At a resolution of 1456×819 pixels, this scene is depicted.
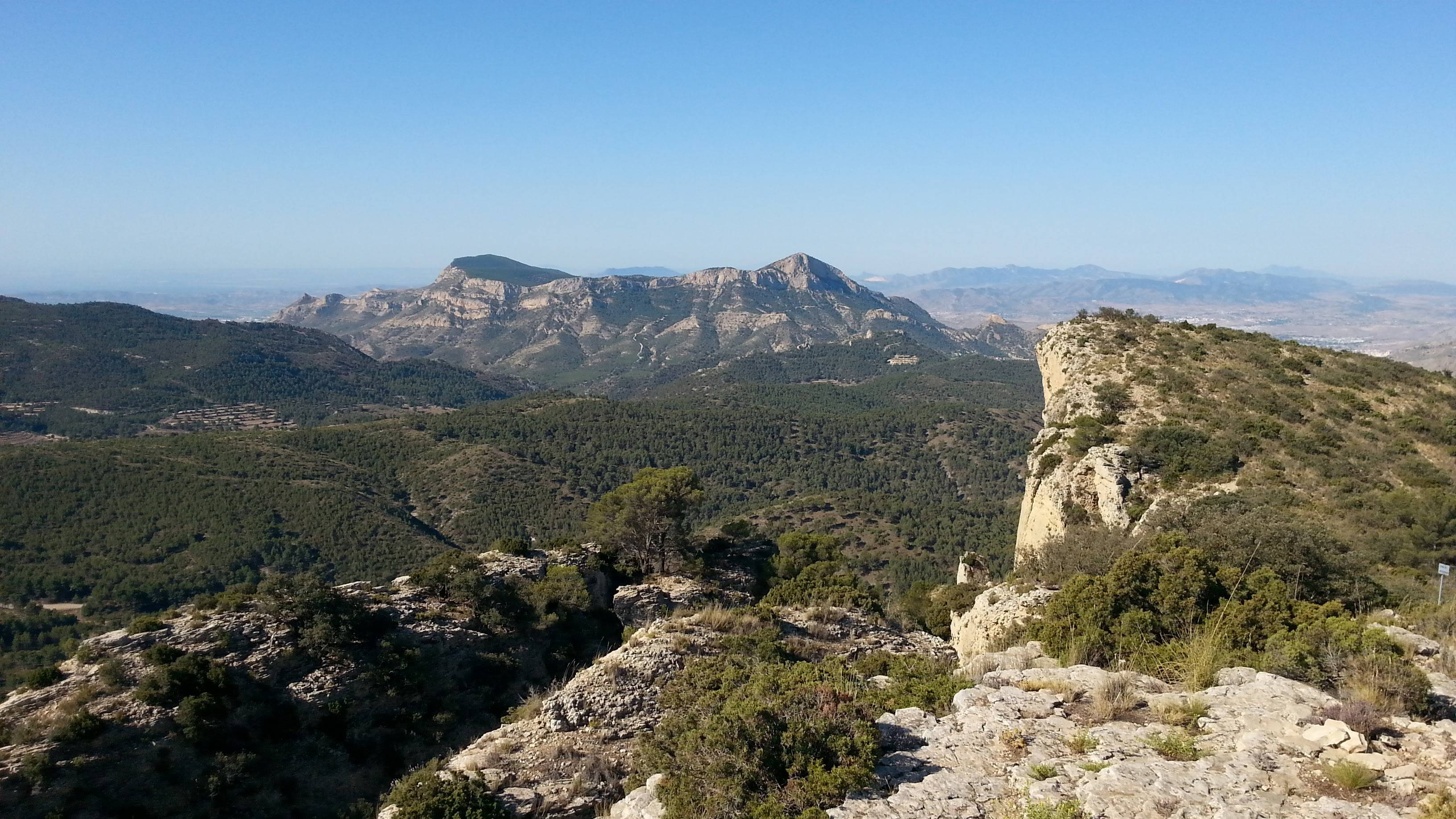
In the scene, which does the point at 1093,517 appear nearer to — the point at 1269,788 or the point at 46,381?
the point at 1269,788

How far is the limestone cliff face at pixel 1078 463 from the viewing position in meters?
27.7

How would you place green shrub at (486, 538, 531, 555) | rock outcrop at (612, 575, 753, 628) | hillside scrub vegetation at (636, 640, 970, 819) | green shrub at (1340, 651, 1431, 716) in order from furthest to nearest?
green shrub at (486, 538, 531, 555)
rock outcrop at (612, 575, 753, 628)
green shrub at (1340, 651, 1431, 716)
hillside scrub vegetation at (636, 640, 970, 819)

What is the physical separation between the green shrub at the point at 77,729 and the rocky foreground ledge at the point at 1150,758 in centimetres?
1296

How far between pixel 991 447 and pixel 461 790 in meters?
131

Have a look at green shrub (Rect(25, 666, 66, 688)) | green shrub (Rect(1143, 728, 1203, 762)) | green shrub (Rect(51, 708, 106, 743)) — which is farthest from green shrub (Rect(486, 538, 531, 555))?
green shrub (Rect(1143, 728, 1203, 762))

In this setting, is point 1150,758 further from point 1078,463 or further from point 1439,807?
point 1078,463

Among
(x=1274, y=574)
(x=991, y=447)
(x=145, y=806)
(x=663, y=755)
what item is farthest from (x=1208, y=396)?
(x=991, y=447)

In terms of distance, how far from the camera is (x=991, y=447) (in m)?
129

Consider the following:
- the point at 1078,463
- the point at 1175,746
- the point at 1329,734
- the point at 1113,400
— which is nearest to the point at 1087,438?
the point at 1078,463

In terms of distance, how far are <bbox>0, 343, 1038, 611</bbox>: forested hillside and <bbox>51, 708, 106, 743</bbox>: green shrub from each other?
50234 millimetres

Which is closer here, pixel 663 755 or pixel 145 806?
pixel 663 755

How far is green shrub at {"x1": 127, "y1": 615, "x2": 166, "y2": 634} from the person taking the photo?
1714cm

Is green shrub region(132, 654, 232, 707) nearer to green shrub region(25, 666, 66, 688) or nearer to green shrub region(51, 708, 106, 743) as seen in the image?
green shrub region(51, 708, 106, 743)

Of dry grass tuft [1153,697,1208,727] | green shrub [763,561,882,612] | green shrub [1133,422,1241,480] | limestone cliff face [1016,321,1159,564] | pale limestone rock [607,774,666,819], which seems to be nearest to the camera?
pale limestone rock [607,774,666,819]
